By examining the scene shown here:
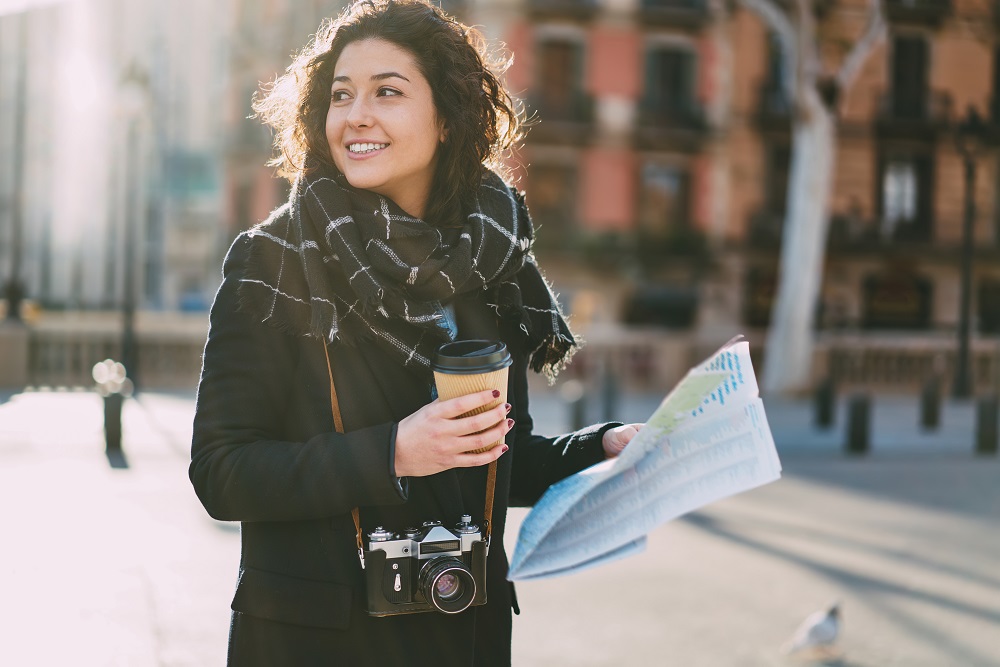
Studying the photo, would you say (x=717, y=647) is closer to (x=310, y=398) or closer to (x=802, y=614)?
(x=802, y=614)

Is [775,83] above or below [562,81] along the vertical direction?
above

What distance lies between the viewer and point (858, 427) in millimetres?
11773

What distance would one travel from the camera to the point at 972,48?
1184 inches

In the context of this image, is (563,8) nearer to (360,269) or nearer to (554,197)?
(554,197)

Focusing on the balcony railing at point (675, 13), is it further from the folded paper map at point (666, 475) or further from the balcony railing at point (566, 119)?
the folded paper map at point (666, 475)

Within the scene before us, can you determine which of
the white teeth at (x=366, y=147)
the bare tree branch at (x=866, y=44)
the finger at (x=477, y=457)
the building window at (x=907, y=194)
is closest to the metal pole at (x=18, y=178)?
the bare tree branch at (x=866, y=44)

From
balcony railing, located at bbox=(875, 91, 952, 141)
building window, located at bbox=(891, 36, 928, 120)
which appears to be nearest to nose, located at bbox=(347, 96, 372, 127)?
balcony railing, located at bbox=(875, 91, 952, 141)

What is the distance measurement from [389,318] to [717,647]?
12.0 feet

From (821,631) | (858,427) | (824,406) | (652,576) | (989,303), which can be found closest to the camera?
(821,631)

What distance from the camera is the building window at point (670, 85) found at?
94.0 ft

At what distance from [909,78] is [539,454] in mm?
30951

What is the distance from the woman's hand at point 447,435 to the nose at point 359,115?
583 mm

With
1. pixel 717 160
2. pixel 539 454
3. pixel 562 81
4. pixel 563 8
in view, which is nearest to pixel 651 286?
pixel 717 160

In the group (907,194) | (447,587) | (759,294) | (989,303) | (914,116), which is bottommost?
(989,303)
